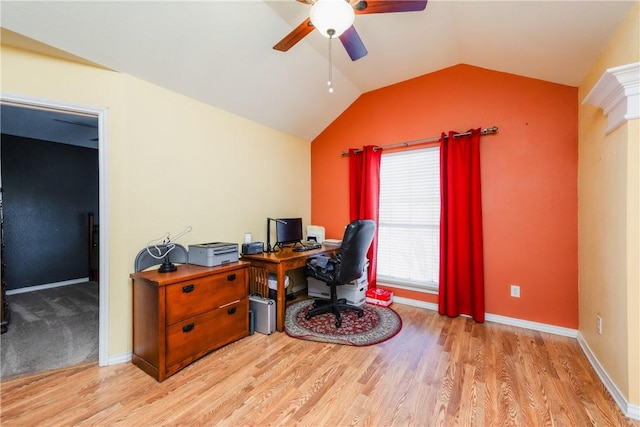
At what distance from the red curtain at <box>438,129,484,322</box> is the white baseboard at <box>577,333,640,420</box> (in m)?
0.81

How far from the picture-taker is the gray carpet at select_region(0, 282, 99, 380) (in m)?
2.04

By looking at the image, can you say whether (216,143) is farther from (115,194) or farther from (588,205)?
(588,205)

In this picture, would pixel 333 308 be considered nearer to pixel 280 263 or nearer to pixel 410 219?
pixel 280 263

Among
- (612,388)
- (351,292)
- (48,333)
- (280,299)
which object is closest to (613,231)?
(612,388)

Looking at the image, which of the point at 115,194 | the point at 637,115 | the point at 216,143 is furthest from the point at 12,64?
the point at 637,115

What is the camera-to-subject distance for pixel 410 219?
336cm

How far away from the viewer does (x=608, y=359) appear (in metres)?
1.79

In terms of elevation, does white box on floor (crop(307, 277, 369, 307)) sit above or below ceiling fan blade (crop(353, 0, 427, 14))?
below

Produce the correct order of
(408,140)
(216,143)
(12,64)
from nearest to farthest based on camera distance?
1. (12,64)
2. (216,143)
3. (408,140)

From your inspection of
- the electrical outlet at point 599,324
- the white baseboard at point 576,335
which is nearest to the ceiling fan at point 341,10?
the electrical outlet at point 599,324

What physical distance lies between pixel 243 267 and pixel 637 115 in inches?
112

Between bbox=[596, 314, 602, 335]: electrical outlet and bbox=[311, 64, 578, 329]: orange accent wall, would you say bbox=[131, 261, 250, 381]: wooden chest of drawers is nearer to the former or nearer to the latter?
bbox=[311, 64, 578, 329]: orange accent wall

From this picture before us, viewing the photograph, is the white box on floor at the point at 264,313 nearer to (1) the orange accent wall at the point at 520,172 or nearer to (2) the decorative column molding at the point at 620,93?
(1) the orange accent wall at the point at 520,172

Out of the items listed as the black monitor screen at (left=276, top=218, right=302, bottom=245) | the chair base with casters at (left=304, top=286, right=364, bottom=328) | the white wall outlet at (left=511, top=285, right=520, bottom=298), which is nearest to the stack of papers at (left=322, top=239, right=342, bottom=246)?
the black monitor screen at (left=276, top=218, right=302, bottom=245)
